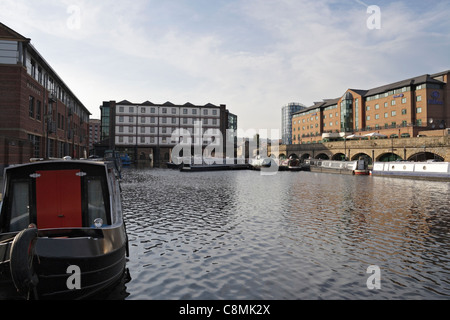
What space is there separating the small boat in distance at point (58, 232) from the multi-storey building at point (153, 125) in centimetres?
8251

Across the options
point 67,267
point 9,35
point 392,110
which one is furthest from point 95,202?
point 392,110

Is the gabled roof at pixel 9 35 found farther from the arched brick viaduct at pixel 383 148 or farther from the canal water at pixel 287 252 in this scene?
the arched brick viaduct at pixel 383 148

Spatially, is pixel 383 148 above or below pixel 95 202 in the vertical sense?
above

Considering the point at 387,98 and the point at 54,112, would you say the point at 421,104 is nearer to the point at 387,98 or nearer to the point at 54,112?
the point at 387,98

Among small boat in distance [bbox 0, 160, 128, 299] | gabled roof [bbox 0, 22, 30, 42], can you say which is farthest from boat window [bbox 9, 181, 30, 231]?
gabled roof [bbox 0, 22, 30, 42]

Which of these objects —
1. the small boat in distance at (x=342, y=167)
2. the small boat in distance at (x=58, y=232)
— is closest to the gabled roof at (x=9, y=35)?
the small boat in distance at (x=58, y=232)

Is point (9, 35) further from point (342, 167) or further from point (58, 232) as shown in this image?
point (342, 167)

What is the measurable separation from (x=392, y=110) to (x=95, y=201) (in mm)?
75062

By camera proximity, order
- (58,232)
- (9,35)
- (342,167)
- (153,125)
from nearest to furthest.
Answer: (58,232), (9,35), (342,167), (153,125)

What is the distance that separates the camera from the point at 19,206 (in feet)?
22.6

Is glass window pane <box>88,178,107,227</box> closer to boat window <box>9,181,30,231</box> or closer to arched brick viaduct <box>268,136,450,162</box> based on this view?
boat window <box>9,181,30,231</box>

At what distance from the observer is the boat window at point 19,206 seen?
6.86 meters

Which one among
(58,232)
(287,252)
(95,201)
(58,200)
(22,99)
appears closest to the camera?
(58,232)

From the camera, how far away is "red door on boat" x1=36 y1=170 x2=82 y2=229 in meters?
6.98
